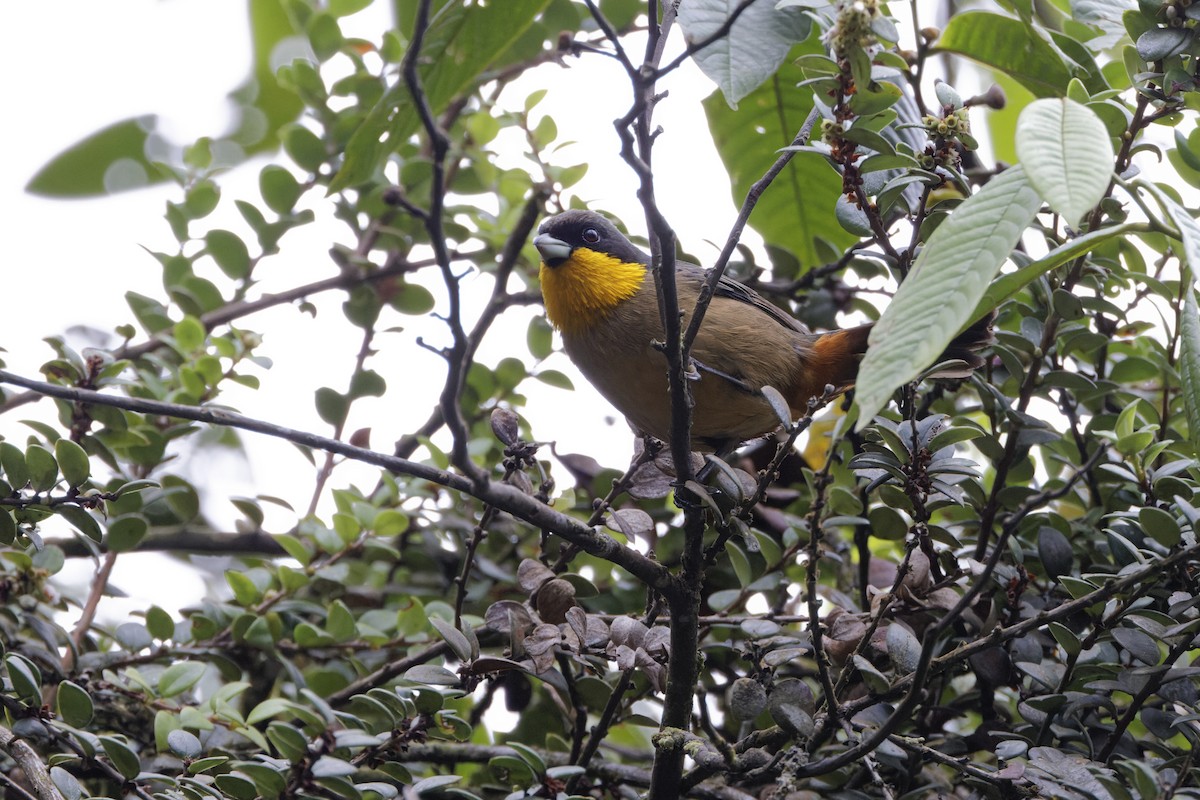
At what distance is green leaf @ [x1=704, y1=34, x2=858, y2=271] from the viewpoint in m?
2.88

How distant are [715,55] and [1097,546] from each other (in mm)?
1490

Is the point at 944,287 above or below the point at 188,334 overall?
below

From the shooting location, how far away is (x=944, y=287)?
1.16 meters

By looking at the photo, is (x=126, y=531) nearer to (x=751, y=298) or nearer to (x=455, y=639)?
(x=455, y=639)

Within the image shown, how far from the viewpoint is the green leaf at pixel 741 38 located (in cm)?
173

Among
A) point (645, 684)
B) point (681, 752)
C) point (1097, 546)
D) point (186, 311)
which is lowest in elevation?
point (681, 752)

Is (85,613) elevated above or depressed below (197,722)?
above

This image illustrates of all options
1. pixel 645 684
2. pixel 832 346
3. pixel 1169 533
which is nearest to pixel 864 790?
pixel 645 684

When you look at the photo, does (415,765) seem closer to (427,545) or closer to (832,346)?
(427,545)

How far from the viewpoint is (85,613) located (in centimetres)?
256

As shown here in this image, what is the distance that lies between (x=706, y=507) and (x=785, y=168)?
127 centimetres

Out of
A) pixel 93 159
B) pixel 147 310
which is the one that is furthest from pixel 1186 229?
pixel 93 159

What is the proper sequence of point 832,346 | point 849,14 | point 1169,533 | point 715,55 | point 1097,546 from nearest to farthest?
point 849,14, point 715,55, point 1169,533, point 1097,546, point 832,346

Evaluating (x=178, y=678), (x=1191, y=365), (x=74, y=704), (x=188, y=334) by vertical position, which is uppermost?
(x=188, y=334)
